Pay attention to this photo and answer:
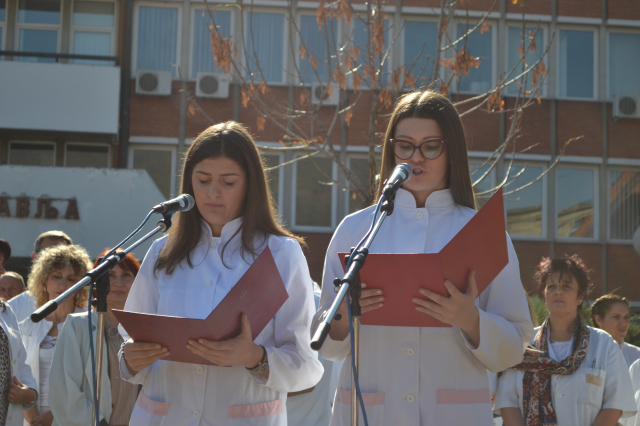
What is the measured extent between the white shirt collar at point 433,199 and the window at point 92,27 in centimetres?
1441

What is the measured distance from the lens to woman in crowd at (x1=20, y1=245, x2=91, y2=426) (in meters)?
5.44

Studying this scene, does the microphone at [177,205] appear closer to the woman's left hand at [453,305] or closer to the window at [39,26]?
the woman's left hand at [453,305]

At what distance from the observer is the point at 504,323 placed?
2.48 meters

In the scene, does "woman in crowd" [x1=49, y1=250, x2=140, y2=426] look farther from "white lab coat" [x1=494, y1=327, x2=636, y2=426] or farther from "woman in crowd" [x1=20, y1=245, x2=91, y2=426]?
"white lab coat" [x1=494, y1=327, x2=636, y2=426]

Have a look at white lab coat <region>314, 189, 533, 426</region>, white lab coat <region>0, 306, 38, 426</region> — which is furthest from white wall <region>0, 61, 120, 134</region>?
white lab coat <region>314, 189, 533, 426</region>

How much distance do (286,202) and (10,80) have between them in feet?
20.2

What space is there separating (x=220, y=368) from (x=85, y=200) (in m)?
11.3

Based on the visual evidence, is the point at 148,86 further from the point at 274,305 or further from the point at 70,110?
the point at 274,305

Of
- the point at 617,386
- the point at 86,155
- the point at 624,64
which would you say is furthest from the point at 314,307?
the point at 624,64

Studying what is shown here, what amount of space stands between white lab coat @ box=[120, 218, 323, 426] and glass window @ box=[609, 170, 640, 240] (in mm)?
15372

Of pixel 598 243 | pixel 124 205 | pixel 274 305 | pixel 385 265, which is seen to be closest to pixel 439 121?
pixel 385 265

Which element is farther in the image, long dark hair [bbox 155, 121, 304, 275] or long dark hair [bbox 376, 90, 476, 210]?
long dark hair [bbox 155, 121, 304, 275]

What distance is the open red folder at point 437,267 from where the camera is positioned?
2.21 meters

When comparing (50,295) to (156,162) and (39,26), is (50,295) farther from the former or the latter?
(39,26)
